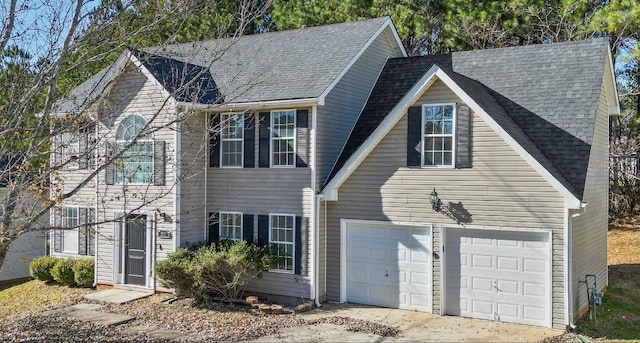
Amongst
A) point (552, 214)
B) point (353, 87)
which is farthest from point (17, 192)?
point (552, 214)

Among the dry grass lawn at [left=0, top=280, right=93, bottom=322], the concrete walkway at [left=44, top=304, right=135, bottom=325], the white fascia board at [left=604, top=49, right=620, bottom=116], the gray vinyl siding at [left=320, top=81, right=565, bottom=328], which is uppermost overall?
the white fascia board at [left=604, top=49, right=620, bottom=116]

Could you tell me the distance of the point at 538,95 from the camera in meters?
13.8

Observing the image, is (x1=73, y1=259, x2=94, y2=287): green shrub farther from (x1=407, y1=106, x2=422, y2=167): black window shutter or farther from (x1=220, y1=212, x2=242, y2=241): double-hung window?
(x1=407, y1=106, x2=422, y2=167): black window shutter

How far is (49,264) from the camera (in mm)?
16688

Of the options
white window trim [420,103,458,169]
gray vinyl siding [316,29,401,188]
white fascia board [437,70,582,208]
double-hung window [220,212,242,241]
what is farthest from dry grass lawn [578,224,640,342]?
double-hung window [220,212,242,241]

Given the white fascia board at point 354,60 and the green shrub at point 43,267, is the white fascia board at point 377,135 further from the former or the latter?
the green shrub at point 43,267

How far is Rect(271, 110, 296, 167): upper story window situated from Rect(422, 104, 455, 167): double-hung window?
3387mm

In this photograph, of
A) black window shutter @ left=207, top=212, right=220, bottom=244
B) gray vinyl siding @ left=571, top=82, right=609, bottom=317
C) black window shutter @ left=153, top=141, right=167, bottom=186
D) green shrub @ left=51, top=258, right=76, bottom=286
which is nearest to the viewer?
gray vinyl siding @ left=571, top=82, right=609, bottom=317

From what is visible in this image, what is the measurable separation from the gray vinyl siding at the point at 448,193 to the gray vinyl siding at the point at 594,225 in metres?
0.95

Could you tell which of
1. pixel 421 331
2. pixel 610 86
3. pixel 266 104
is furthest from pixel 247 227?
pixel 610 86

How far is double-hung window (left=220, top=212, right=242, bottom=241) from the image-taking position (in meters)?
15.0

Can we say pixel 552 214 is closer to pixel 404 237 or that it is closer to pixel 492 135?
pixel 492 135

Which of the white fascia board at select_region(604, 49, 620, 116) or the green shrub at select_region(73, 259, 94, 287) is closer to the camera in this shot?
the white fascia board at select_region(604, 49, 620, 116)

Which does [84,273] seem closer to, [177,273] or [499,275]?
[177,273]
